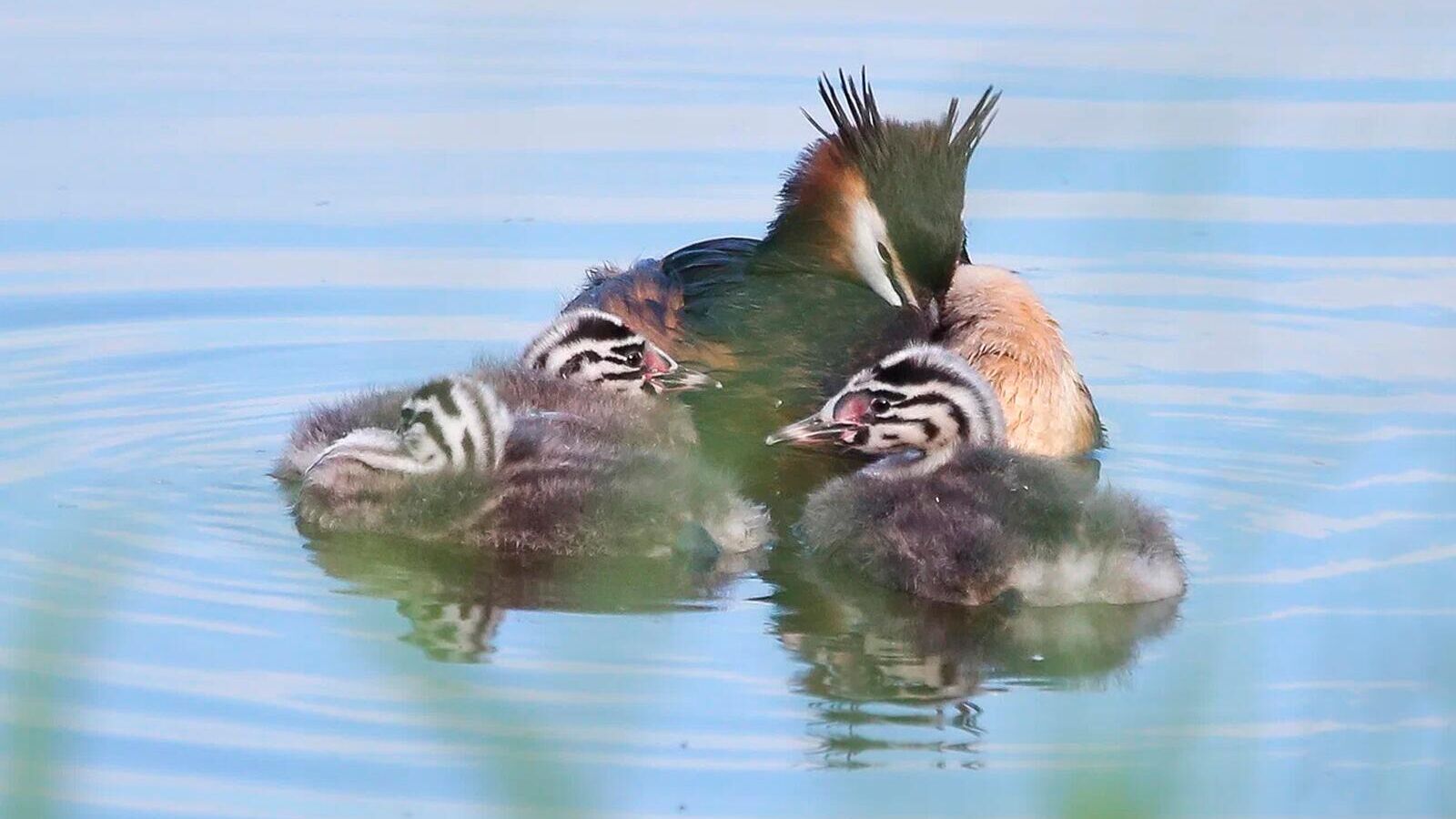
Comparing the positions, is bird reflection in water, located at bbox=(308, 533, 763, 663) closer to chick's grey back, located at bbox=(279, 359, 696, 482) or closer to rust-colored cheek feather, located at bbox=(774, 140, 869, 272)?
chick's grey back, located at bbox=(279, 359, 696, 482)

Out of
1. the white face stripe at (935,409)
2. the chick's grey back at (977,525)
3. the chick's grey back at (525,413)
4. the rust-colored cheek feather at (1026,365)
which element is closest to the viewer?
the chick's grey back at (977,525)

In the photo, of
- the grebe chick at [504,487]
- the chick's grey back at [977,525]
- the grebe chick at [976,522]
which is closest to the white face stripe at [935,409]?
the grebe chick at [976,522]

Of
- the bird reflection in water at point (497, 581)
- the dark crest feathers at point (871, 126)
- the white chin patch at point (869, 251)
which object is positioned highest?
the dark crest feathers at point (871, 126)

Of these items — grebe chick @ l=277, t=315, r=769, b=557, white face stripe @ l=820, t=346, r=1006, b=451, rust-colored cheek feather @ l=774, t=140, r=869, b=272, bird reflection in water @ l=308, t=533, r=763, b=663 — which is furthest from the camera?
rust-colored cheek feather @ l=774, t=140, r=869, b=272

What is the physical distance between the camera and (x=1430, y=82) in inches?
450

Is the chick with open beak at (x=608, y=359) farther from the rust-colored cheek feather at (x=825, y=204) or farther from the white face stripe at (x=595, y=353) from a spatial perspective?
the rust-colored cheek feather at (x=825, y=204)

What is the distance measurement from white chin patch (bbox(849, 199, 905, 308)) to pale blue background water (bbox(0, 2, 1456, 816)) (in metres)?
0.55

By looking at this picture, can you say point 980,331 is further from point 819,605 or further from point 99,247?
point 99,247

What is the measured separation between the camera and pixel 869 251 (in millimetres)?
7957

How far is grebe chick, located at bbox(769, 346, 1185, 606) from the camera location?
20.2ft

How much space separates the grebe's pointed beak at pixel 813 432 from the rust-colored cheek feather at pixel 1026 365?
82 cm

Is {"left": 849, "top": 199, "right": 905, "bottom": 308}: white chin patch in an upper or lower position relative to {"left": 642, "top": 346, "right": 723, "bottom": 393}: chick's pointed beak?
upper

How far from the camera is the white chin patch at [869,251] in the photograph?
7.87m

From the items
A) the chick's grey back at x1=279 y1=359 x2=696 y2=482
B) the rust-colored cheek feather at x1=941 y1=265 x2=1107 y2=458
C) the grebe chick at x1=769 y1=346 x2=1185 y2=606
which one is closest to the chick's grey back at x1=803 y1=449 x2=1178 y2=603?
the grebe chick at x1=769 y1=346 x2=1185 y2=606
